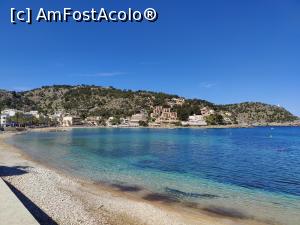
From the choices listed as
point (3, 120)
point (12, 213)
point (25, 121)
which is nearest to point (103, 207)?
point (12, 213)

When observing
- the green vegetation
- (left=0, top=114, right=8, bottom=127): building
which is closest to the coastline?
(left=0, top=114, right=8, bottom=127): building

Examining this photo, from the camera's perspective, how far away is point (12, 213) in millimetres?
11836

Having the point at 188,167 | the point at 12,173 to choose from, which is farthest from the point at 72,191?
the point at 188,167

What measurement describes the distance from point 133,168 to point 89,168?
14.2ft

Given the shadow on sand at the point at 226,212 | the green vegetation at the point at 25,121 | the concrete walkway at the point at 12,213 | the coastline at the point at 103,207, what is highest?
the green vegetation at the point at 25,121

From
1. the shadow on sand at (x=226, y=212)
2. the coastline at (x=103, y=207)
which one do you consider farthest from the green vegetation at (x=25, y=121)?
the shadow on sand at (x=226, y=212)

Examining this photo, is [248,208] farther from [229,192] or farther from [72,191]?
[72,191]

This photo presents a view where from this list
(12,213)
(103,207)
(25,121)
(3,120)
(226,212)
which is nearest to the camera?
(12,213)

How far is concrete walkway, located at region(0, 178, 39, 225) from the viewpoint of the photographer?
1083cm

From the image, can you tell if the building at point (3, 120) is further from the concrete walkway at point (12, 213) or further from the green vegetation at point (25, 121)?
the concrete walkway at point (12, 213)

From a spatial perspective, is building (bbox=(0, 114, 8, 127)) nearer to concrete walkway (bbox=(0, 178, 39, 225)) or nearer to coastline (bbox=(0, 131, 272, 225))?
coastline (bbox=(0, 131, 272, 225))

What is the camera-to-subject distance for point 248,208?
60.8ft

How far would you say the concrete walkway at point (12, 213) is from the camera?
35.5ft

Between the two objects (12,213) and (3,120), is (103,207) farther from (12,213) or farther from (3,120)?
(3,120)
